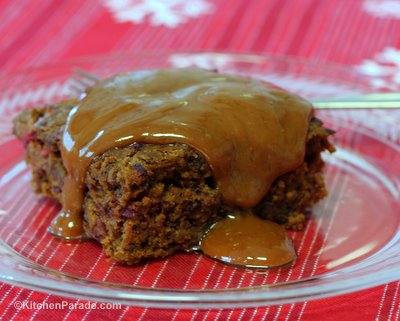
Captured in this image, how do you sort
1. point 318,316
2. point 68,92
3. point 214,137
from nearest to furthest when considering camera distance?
1. point 318,316
2. point 214,137
3. point 68,92

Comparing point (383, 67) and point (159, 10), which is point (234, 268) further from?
point (159, 10)

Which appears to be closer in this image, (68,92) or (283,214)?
(283,214)

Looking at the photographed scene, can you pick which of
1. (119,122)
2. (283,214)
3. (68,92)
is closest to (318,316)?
(283,214)

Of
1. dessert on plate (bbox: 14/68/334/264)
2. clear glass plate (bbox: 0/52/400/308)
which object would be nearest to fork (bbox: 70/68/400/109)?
clear glass plate (bbox: 0/52/400/308)

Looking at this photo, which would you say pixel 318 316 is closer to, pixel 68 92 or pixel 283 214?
pixel 283 214

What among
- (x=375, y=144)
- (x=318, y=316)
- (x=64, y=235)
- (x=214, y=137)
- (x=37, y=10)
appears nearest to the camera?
(x=318, y=316)

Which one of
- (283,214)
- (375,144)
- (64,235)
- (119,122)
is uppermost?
(119,122)

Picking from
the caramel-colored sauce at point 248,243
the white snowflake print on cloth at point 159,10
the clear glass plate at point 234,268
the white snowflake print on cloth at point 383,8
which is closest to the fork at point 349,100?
the clear glass plate at point 234,268
